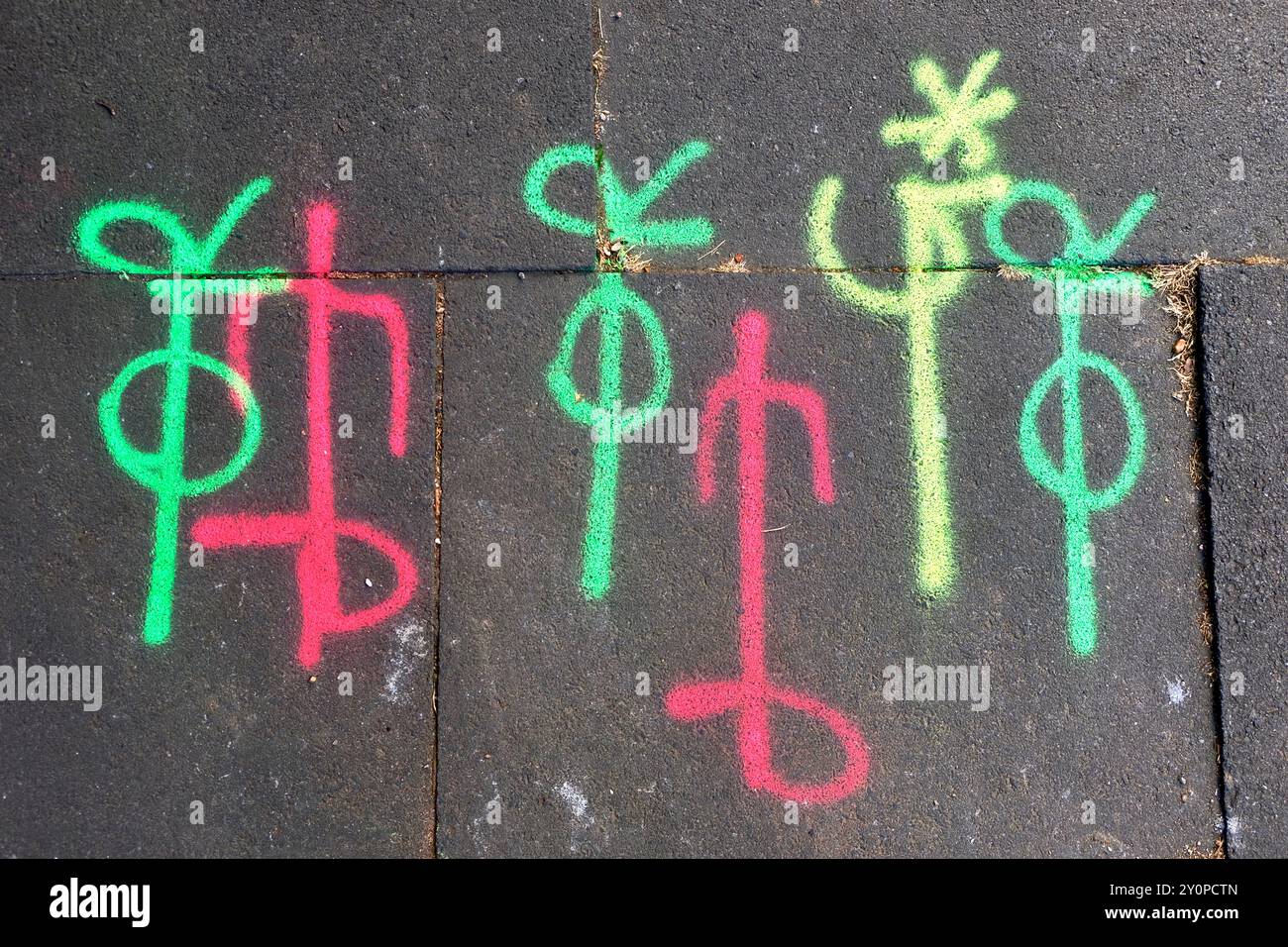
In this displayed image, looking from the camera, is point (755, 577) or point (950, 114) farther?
point (950, 114)

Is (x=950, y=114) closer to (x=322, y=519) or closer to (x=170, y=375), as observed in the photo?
(x=322, y=519)

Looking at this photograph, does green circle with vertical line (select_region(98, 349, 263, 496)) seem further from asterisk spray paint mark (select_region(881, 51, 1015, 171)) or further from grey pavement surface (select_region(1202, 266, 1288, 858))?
grey pavement surface (select_region(1202, 266, 1288, 858))

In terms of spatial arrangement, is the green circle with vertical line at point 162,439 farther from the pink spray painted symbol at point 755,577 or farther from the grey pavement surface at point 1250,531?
the grey pavement surface at point 1250,531

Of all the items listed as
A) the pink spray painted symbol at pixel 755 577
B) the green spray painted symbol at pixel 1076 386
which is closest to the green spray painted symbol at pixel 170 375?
the pink spray painted symbol at pixel 755 577

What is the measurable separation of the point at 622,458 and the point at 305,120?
5.19ft

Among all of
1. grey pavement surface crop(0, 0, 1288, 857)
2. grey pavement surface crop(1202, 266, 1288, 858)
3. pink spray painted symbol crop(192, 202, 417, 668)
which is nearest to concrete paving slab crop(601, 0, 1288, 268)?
grey pavement surface crop(0, 0, 1288, 857)

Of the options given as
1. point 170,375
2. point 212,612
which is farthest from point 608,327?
point 212,612

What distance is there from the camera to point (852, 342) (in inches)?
119

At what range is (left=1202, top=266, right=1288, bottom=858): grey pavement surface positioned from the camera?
2854 millimetres

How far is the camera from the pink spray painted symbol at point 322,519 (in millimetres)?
2941

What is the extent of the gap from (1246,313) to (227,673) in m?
3.48

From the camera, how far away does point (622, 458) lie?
117 inches

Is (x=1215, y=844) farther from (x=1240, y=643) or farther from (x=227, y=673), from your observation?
(x=227, y=673)
